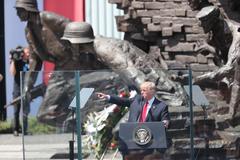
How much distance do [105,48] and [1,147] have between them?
138 inches

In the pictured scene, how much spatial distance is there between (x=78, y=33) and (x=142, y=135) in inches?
123

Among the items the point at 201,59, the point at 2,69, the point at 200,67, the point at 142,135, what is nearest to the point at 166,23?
the point at 201,59

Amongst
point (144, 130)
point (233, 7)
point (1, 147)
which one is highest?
point (233, 7)

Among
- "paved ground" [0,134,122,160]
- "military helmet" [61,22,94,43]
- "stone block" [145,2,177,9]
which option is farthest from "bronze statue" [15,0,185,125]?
"stone block" [145,2,177,9]

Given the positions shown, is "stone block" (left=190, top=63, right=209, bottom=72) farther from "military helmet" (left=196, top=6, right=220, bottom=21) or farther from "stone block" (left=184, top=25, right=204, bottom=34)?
"military helmet" (left=196, top=6, right=220, bottom=21)

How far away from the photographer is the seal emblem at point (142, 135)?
8297 millimetres

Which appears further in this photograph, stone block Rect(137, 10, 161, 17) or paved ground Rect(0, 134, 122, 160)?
stone block Rect(137, 10, 161, 17)

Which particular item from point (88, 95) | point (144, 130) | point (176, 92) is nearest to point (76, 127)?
point (88, 95)

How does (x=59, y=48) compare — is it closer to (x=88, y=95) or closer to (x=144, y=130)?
(x=88, y=95)

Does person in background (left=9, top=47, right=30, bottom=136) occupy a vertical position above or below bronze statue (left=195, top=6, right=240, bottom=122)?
below

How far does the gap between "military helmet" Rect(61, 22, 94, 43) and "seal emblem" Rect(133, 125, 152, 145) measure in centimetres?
296

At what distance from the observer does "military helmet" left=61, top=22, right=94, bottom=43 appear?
11.0m

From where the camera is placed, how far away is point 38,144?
9.71 metres

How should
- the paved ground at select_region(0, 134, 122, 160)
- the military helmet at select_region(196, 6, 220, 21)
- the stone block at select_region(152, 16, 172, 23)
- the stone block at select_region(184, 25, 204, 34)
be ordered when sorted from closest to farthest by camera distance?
the paved ground at select_region(0, 134, 122, 160) → the military helmet at select_region(196, 6, 220, 21) → the stone block at select_region(184, 25, 204, 34) → the stone block at select_region(152, 16, 172, 23)
